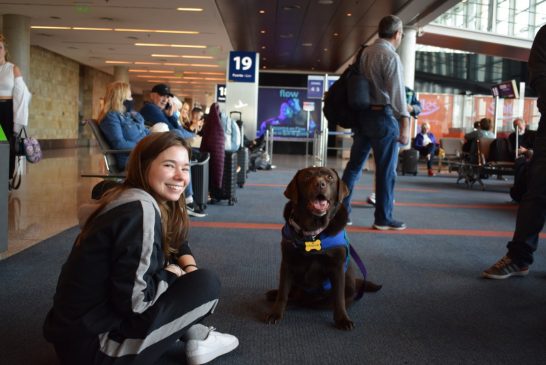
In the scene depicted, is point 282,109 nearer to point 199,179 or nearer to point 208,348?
point 199,179

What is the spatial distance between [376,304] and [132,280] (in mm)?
1529

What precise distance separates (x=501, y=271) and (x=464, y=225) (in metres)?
2.24

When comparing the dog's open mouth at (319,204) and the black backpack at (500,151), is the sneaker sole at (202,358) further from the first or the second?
the black backpack at (500,151)

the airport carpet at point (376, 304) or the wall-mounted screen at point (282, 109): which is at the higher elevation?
the wall-mounted screen at point (282, 109)

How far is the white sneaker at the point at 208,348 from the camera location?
1932mm

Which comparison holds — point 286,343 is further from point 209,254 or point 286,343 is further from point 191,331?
point 209,254

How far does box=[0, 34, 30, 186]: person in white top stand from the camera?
5984mm

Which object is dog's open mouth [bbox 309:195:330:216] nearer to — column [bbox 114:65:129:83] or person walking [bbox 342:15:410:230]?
person walking [bbox 342:15:410:230]

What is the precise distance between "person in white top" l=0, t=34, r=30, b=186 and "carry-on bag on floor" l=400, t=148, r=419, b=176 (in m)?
9.42

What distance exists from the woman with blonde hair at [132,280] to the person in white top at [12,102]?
4804 millimetres

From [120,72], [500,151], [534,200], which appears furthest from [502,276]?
[120,72]

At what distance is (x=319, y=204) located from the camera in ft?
7.75

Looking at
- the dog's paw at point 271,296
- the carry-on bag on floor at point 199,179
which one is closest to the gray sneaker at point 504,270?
the dog's paw at point 271,296

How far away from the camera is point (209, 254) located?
3801 millimetres
